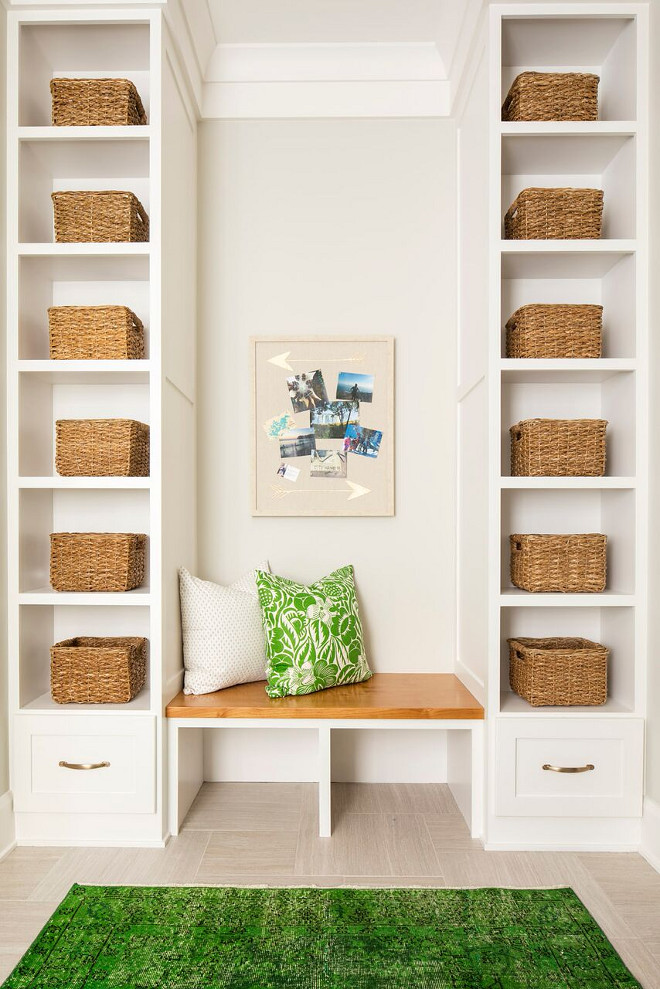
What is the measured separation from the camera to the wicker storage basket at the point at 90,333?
231 centimetres

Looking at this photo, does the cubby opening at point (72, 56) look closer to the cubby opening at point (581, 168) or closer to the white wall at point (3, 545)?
the white wall at point (3, 545)

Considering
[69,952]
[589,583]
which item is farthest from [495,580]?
[69,952]

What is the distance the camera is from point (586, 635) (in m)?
2.59

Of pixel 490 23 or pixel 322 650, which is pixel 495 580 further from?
pixel 490 23

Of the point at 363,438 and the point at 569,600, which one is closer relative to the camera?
the point at 569,600

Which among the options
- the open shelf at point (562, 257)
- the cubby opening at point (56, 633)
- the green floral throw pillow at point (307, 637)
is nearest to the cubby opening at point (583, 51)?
the open shelf at point (562, 257)

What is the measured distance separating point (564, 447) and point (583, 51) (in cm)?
140

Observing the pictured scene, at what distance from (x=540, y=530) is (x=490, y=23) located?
5.60 feet

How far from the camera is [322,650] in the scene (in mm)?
2529

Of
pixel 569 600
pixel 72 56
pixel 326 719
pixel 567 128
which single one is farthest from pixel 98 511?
pixel 567 128

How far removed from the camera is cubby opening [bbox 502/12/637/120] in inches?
90.4

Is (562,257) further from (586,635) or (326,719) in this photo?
(326,719)

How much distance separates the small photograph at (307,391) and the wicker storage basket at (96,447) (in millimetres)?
724

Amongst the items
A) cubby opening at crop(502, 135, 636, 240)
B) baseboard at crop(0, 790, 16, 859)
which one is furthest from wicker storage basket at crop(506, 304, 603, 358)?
baseboard at crop(0, 790, 16, 859)
